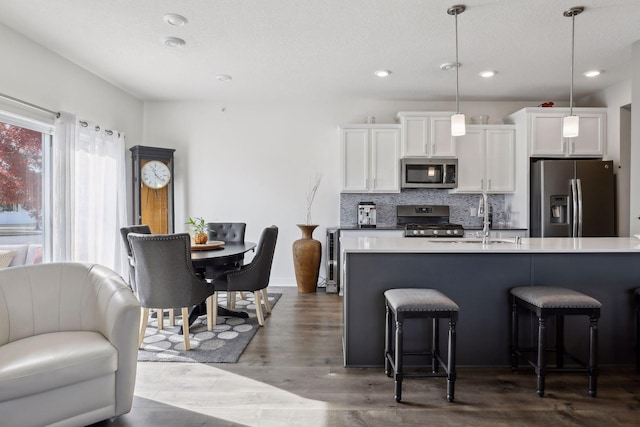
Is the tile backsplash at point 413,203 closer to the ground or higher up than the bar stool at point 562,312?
higher up

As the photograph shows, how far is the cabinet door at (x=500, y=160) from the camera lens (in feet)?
16.4

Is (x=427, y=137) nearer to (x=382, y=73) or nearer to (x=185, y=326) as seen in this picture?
(x=382, y=73)

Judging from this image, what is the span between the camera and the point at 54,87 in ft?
12.1

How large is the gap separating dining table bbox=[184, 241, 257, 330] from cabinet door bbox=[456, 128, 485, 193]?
2994mm

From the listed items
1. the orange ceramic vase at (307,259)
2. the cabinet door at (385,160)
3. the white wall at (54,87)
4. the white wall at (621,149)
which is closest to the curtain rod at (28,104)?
the white wall at (54,87)

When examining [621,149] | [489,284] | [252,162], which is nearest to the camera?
[489,284]

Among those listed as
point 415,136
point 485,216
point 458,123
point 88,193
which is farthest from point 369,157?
point 88,193

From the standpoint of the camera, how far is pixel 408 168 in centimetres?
498

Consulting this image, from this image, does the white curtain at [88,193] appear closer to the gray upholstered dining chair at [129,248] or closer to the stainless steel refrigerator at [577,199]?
the gray upholstered dining chair at [129,248]

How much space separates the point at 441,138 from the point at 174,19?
344cm

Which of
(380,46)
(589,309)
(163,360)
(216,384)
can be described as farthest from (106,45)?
(589,309)

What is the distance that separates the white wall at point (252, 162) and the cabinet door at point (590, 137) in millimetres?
3103

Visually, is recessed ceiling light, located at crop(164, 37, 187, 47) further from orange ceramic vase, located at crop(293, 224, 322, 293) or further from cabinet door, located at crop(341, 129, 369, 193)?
orange ceramic vase, located at crop(293, 224, 322, 293)

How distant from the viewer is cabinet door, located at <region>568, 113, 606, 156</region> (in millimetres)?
4727
